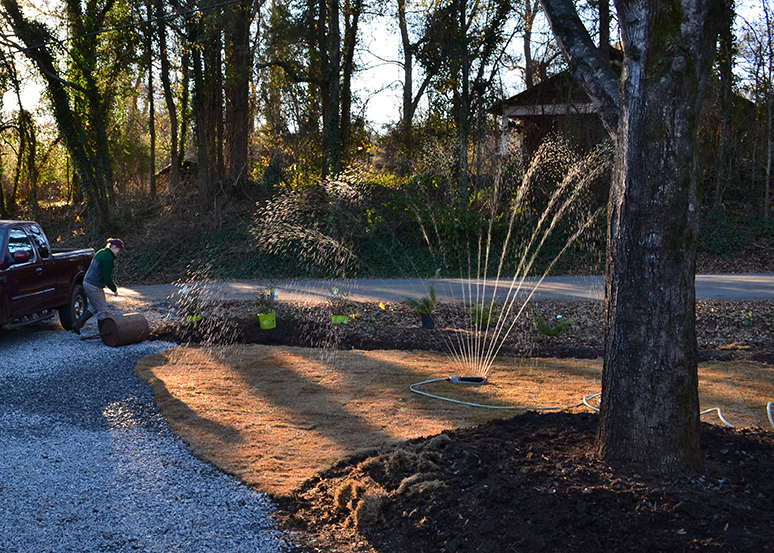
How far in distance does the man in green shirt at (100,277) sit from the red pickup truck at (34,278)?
645 millimetres

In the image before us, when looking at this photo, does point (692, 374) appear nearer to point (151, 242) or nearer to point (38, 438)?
point (38, 438)

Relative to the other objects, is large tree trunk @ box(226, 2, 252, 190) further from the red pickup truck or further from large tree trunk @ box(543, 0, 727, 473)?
large tree trunk @ box(543, 0, 727, 473)

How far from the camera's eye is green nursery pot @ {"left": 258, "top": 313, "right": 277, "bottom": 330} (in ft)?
30.2

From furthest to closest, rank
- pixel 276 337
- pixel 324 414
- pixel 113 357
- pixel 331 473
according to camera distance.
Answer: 1. pixel 276 337
2. pixel 113 357
3. pixel 324 414
4. pixel 331 473

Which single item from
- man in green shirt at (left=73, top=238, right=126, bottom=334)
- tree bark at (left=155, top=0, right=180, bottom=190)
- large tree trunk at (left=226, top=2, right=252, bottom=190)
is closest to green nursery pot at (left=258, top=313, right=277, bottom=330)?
man in green shirt at (left=73, top=238, right=126, bottom=334)

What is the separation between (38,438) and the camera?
518 centimetres

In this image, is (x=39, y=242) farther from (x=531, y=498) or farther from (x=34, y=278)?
(x=531, y=498)

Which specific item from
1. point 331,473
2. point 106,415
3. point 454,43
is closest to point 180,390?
point 106,415

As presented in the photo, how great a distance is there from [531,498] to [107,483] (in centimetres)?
279

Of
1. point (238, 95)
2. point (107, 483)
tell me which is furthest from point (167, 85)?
point (107, 483)

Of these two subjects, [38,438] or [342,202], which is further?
[342,202]

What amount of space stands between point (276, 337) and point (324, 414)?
11.4ft

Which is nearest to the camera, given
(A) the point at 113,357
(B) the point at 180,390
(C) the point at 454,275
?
(B) the point at 180,390

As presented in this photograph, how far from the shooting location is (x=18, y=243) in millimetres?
9102
